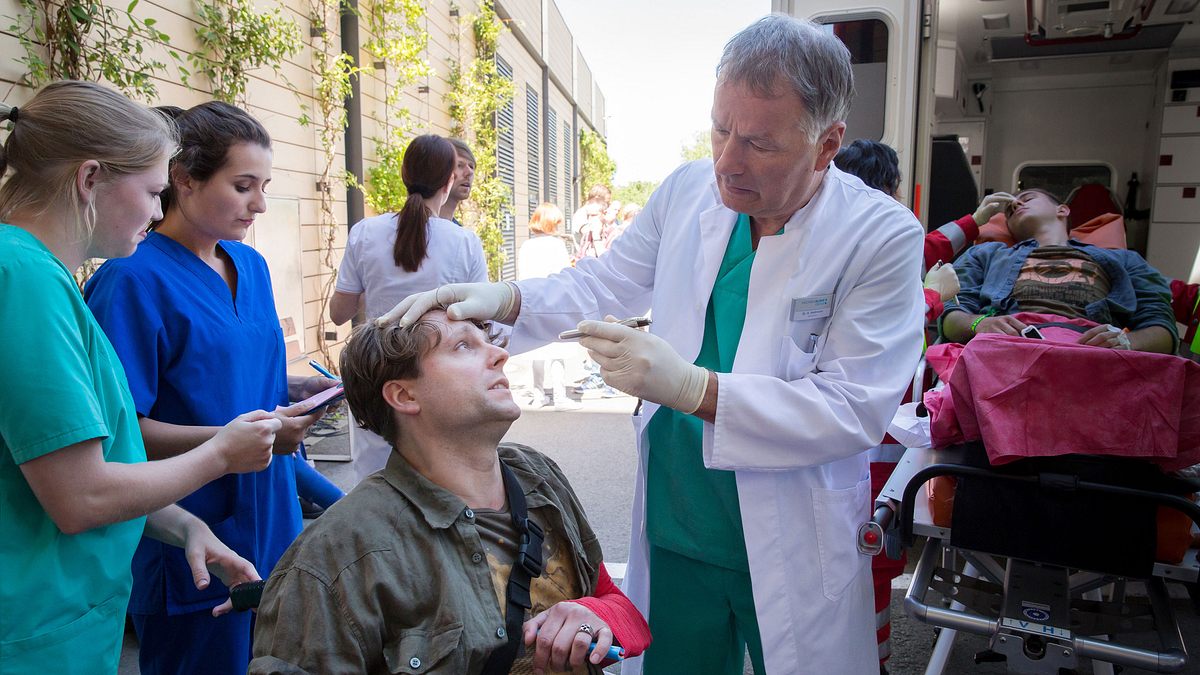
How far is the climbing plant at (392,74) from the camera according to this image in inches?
300

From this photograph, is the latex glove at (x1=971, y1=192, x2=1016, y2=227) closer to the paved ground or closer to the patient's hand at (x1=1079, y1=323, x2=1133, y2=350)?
the patient's hand at (x1=1079, y1=323, x2=1133, y2=350)

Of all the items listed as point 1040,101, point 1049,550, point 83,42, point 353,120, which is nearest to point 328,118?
point 353,120

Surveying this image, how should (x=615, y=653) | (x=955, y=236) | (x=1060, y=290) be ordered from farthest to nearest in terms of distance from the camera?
(x=955, y=236) → (x=1060, y=290) → (x=615, y=653)

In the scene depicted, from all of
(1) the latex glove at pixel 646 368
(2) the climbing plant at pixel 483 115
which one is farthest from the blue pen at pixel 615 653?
(2) the climbing plant at pixel 483 115

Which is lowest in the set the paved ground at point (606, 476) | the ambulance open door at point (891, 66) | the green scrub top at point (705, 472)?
the paved ground at point (606, 476)

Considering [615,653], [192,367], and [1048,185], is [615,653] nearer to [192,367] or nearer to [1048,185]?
[192,367]

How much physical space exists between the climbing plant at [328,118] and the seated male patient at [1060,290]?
5.34m

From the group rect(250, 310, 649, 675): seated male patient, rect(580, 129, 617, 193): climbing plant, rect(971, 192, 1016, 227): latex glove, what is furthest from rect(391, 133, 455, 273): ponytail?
rect(580, 129, 617, 193): climbing plant

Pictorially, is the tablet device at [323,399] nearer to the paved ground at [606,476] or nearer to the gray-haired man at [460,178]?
the paved ground at [606,476]

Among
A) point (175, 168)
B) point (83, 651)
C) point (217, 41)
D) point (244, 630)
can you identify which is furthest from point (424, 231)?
point (217, 41)

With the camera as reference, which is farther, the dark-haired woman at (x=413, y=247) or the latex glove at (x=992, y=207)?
the latex glove at (x=992, y=207)

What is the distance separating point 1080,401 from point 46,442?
2149 mm

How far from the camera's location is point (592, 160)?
93.8ft

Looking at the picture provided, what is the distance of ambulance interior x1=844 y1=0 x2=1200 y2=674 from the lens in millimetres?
1860
